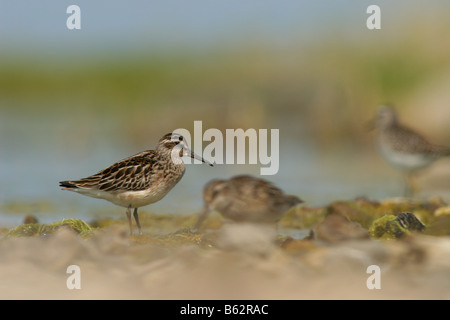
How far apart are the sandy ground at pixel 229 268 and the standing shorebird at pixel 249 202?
1.35 meters

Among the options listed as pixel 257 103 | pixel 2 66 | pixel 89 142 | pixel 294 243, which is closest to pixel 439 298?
pixel 294 243

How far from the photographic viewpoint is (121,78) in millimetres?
30203

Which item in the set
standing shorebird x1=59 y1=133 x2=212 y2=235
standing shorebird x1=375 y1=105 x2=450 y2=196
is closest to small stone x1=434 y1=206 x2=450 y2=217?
standing shorebird x1=375 y1=105 x2=450 y2=196

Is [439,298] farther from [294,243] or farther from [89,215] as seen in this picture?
[89,215]

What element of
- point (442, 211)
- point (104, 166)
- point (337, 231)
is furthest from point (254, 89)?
point (337, 231)

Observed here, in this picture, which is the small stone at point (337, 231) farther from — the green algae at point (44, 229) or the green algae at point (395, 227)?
the green algae at point (44, 229)

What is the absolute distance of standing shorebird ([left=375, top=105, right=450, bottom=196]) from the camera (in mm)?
14539

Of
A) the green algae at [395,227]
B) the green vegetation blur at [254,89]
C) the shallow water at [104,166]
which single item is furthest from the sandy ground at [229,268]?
the green vegetation blur at [254,89]

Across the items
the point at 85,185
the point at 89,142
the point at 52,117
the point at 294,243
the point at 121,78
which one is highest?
the point at 121,78

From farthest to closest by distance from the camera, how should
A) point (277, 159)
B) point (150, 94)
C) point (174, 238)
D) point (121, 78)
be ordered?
point (121, 78) < point (150, 94) < point (277, 159) < point (174, 238)

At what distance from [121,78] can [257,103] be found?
807cm

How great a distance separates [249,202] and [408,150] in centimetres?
552

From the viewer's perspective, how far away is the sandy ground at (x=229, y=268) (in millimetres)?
6883

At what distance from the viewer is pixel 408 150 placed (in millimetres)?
14641
